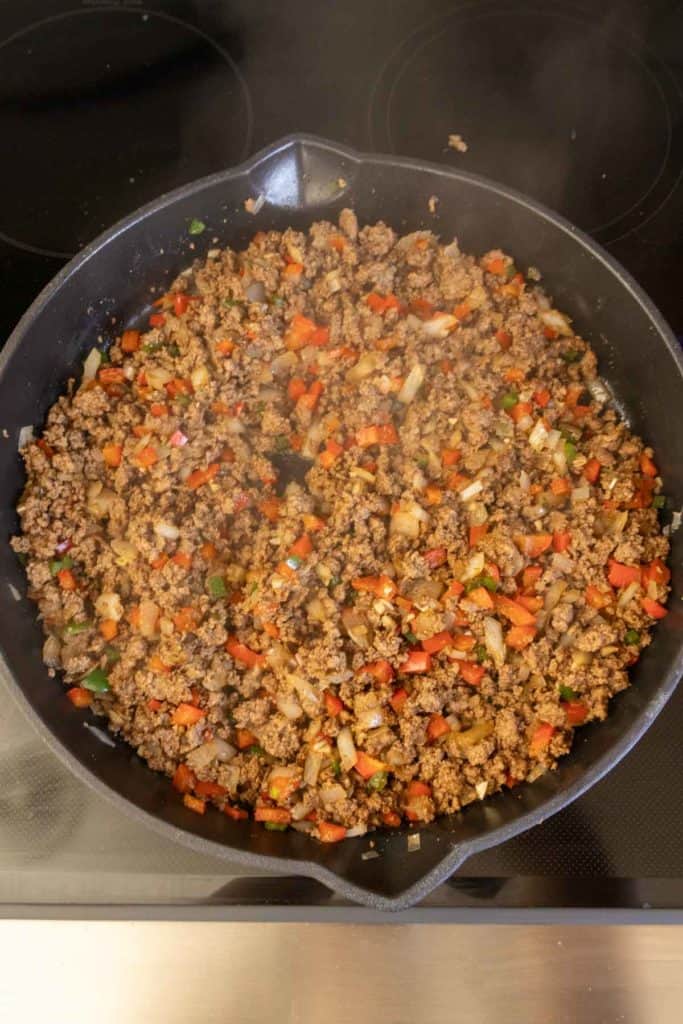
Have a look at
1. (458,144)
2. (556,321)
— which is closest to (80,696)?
(556,321)

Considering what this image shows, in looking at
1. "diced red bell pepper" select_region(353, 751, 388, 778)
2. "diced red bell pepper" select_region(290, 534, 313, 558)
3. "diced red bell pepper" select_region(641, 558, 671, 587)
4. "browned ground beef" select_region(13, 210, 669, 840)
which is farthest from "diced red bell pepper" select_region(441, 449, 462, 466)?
"diced red bell pepper" select_region(353, 751, 388, 778)

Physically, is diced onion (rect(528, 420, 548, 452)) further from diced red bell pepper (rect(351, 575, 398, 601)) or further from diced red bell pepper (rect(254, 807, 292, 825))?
diced red bell pepper (rect(254, 807, 292, 825))

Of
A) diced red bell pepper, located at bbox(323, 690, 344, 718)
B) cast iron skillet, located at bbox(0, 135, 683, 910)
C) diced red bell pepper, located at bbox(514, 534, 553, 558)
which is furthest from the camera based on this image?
diced red bell pepper, located at bbox(514, 534, 553, 558)

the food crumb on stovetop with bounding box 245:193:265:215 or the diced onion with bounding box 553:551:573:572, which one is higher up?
the food crumb on stovetop with bounding box 245:193:265:215

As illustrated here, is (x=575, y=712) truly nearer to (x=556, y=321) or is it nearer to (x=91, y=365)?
(x=556, y=321)

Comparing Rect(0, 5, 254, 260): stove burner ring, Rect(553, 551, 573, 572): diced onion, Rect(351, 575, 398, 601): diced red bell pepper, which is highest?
Rect(0, 5, 254, 260): stove burner ring

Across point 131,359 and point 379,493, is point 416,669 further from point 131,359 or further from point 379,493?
point 131,359

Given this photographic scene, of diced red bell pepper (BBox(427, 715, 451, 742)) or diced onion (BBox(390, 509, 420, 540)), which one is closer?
diced red bell pepper (BBox(427, 715, 451, 742))

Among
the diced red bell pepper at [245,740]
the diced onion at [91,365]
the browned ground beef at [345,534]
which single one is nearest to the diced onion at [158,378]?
the browned ground beef at [345,534]
